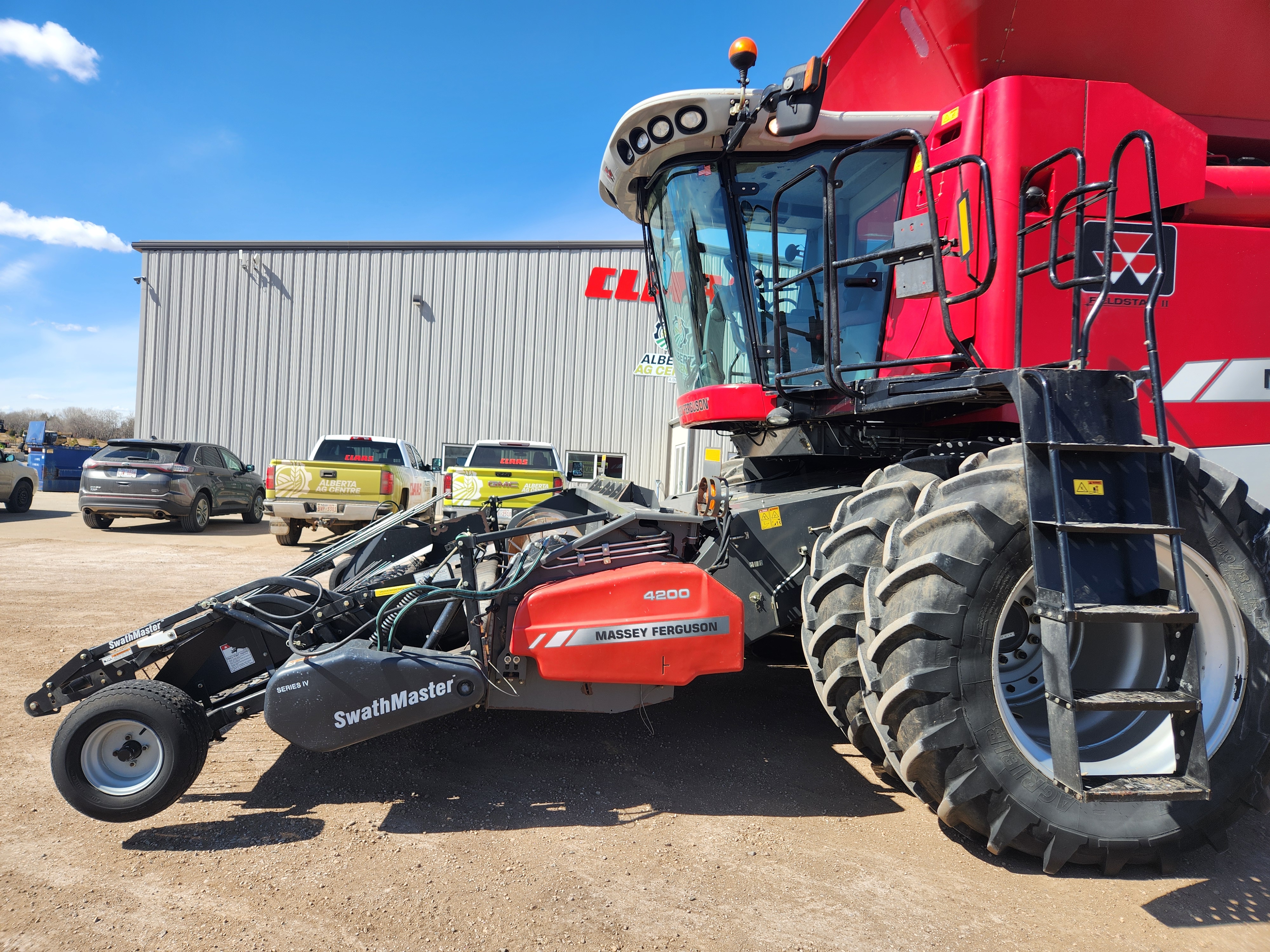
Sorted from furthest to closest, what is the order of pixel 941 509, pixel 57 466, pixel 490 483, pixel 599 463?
1. pixel 57 466
2. pixel 599 463
3. pixel 490 483
4. pixel 941 509

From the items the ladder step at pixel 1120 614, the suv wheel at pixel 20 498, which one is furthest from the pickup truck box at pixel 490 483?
the suv wheel at pixel 20 498

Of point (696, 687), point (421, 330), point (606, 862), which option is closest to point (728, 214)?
point (696, 687)

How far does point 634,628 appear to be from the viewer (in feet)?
9.64

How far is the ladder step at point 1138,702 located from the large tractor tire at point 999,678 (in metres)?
0.32

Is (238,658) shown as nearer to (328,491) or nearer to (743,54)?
(743,54)

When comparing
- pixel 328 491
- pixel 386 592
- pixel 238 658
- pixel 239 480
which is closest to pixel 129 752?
pixel 238 658

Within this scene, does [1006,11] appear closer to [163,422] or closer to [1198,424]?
[1198,424]

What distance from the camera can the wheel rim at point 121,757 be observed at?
106 inches

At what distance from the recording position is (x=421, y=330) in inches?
742

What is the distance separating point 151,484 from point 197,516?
1.02 meters

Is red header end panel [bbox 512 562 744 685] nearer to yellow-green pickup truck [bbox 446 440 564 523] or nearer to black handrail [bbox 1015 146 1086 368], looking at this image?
black handrail [bbox 1015 146 1086 368]

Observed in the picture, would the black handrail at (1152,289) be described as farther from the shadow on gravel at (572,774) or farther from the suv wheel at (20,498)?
the suv wheel at (20,498)

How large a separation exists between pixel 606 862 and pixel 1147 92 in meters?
4.21

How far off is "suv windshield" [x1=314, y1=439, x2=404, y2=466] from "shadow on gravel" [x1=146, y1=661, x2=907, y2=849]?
8.97 meters
